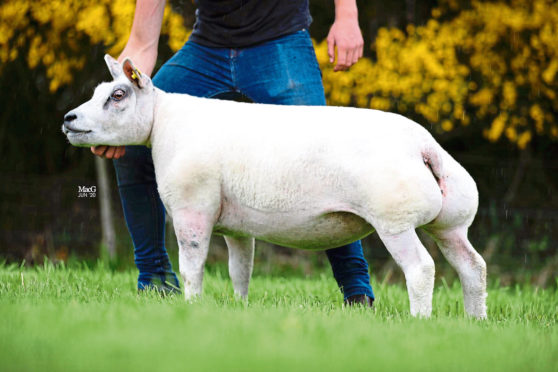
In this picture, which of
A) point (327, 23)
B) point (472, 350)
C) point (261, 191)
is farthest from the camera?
point (327, 23)

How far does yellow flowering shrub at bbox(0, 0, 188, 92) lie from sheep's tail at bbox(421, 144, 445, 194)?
4.15 metres

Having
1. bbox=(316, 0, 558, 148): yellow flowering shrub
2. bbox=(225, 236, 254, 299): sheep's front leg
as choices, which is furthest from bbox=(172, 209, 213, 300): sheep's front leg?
bbox=(316, 0, 558, 148): yellow flowering shrub

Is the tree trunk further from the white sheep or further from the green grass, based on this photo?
the green grass

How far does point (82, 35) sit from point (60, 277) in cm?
345

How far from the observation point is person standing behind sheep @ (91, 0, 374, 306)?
380 cm

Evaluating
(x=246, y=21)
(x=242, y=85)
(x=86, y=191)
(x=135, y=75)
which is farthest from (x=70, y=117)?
(x=86, y=191)

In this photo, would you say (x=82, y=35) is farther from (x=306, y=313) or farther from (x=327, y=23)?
(x=306, y=313)

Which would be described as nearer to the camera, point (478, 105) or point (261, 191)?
point (261, 191)

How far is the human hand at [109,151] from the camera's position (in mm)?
3600

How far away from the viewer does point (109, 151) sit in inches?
143

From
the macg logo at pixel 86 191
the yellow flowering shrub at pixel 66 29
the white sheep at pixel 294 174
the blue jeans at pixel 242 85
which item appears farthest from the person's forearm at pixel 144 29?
the macg logo at pixel 86 191

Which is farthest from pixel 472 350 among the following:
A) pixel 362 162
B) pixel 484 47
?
pixel 484 47

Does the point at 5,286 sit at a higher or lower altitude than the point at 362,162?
lower

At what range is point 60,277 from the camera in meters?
4.70
